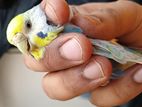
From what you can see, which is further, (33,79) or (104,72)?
(33,79)

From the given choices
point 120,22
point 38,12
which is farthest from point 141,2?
point 38,12

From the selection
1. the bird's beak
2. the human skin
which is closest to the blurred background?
the human skin

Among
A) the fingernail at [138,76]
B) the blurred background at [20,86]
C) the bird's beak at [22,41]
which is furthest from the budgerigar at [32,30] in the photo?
the blurred background at [20,86]

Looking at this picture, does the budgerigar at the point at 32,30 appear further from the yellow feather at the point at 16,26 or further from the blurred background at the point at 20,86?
the blurred background at the point at 20,86

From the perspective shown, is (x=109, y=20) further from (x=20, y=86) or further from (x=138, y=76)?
(x=20, y=86)

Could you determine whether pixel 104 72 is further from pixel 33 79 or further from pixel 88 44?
pixel 33 79

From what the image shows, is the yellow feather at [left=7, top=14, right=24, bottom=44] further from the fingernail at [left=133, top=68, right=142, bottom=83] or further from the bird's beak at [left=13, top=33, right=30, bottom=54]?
the fingernail at [left=133, top=68, right=142, bottom=83]

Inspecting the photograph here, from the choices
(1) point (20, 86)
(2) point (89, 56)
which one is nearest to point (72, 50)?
(2) point (89, 56)
